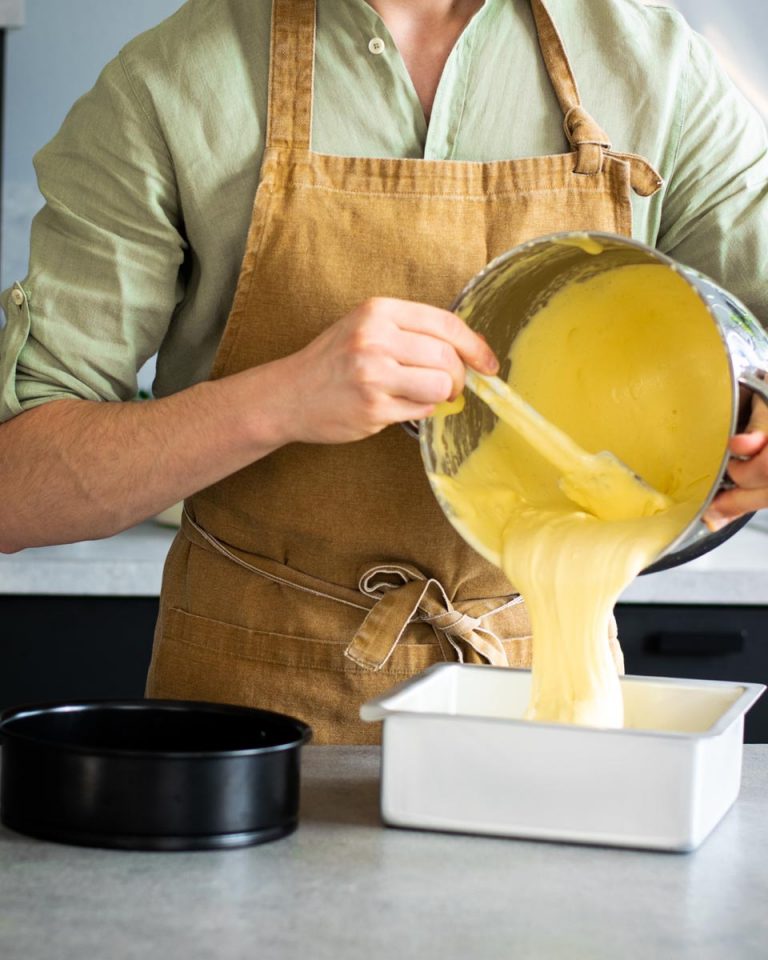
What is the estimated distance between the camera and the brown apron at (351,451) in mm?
1246

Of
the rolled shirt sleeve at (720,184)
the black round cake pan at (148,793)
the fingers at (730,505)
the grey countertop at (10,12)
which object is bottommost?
the black round cake pan at (148,793)

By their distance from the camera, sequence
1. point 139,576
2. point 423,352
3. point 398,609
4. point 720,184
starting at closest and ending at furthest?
1. point 423,352
2. point 398,609
3. point 720,184
4. point 139,576

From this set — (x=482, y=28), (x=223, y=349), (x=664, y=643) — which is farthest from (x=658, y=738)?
(x=664, y=643)

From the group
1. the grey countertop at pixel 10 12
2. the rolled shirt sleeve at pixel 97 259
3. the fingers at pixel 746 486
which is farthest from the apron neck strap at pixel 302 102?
the grey countertop at pixel 10 12

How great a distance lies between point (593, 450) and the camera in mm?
1151

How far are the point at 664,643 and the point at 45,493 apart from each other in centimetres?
110

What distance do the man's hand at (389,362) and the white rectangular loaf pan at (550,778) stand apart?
22cm

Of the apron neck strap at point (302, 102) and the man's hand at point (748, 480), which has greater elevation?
the apron neck strap at point (302, 102)

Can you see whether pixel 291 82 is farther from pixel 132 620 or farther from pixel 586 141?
pixel 132 620

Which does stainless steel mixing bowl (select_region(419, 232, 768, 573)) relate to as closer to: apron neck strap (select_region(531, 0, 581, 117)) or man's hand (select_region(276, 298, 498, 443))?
man's hand (select_region(276, 298, 498, 443))

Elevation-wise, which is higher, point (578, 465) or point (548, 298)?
point (548, 298)

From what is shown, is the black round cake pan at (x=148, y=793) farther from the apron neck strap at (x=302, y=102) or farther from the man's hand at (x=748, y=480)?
the apron neck strap at (x=302, y=102)

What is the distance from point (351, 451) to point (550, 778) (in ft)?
1.48

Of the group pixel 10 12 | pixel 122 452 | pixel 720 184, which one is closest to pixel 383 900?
pixel 122 452
